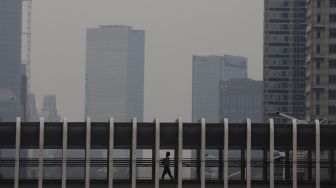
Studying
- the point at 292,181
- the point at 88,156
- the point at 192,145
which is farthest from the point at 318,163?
the point at 88,156

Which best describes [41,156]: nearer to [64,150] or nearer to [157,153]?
[64,150]

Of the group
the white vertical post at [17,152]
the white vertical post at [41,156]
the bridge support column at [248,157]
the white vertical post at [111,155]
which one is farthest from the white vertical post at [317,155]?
the white vertical post at [17,152]

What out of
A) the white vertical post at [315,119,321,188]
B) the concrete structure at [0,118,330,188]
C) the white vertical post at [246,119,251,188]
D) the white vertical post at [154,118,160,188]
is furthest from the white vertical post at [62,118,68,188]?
the white vertical post at [315,119,321,188]

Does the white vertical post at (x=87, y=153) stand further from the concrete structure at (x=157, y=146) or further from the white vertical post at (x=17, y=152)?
the white vertical post at (x=17, y=152)

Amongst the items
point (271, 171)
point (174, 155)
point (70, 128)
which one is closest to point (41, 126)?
point (70, 128)

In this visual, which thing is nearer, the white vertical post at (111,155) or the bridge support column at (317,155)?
the white vertical post at (111,155)

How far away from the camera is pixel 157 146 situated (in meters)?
94.9

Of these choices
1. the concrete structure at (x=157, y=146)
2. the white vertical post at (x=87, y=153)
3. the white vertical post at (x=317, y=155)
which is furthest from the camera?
the white vertical post at (x=317, y=155)

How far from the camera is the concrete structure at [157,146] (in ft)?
312

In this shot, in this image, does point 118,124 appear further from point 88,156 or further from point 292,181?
point 292,181

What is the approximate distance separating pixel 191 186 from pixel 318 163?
29.7 feet

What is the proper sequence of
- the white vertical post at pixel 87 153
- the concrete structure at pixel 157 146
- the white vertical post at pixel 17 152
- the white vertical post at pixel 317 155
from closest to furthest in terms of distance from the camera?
the white vertical post at pixel 17 152 < the white vertical post at pixel 87 153 < the concrete structure at pixel 157 146 < the white vertical post at pixel 317 155

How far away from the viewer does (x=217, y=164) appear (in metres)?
97.8

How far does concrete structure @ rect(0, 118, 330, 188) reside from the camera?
95.1 meters
